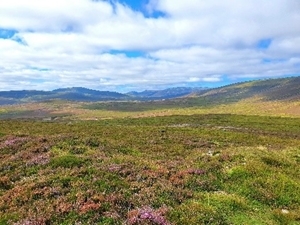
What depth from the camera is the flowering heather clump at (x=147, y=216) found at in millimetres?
9773

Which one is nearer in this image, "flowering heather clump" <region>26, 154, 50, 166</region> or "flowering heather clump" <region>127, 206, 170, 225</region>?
"flowering heather clump" <region>127, 206, 170, 225</region>

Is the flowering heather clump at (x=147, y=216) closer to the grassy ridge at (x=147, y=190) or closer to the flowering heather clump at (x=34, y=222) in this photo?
the grassy ridge at (x=147, y=190)

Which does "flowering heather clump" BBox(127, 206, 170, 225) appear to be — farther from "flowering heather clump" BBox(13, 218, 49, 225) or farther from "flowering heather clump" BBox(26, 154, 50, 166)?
"flowering heather clump" BBox(26, 154, 50, 166)

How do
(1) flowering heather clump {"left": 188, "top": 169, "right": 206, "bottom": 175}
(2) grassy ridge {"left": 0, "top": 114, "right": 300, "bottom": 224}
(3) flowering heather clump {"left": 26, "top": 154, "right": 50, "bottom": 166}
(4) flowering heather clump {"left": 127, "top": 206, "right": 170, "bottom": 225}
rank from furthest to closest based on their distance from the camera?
(3) flowering heather clump {"left": 26, "top": 154, "right": 50, "bottom": 166}, (1) flowering heather clump {"left": 188, "top": 169, "right": 206, "bottom": 175}, (2) grassy ridge {"left": 0, "top": 114, "right": 300, "bottom": 224}, (4) flowering heather clump {"left": 127, "top": 206, "right": 170, "bottom": 225}

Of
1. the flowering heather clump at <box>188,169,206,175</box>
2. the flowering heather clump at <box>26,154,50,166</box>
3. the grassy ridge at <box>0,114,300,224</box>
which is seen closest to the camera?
the grassy ridge at <box>0,114,300,224</box>

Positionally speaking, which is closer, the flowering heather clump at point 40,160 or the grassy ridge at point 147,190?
the grassy ridge at point 147,190

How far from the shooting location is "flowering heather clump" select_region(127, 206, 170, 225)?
9773 mm

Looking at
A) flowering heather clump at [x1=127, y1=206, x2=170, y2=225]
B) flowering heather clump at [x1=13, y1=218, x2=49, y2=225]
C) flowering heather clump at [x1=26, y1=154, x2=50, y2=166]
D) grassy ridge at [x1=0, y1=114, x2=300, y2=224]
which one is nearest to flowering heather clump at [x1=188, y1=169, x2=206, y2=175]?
grassy ridge at [x1=0, y1=114, x2=300, y2=224]

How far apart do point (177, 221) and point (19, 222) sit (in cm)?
492

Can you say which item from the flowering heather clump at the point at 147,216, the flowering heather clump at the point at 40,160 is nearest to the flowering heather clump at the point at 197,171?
the flowering heather clump at the point at 147,216

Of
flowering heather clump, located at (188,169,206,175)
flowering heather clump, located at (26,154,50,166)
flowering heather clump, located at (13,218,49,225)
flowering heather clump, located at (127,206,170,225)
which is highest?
flowering heather clump, located at (26,154,50,166)

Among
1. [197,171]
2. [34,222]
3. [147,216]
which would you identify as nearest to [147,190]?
[147,216]

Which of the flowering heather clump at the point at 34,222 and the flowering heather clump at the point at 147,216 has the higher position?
the flowering heather clump at the point at 34,222

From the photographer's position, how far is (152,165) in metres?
16.8
